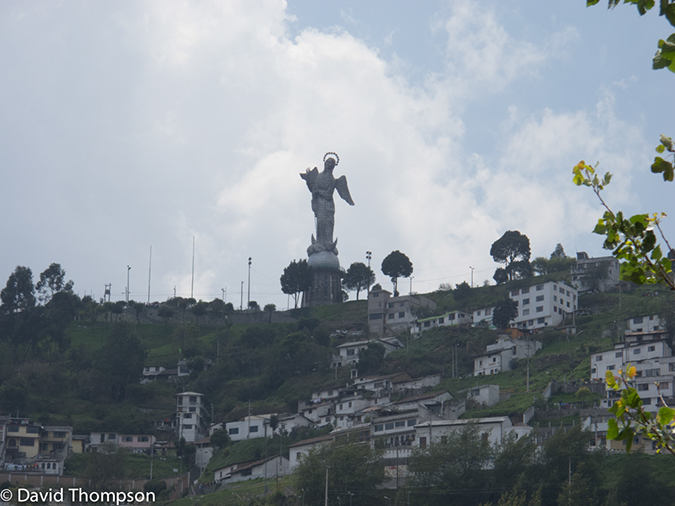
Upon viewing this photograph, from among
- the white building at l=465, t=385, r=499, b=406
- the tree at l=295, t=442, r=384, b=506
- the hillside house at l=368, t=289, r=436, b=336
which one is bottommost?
the tree at l=295, t=442, r=384, b=506

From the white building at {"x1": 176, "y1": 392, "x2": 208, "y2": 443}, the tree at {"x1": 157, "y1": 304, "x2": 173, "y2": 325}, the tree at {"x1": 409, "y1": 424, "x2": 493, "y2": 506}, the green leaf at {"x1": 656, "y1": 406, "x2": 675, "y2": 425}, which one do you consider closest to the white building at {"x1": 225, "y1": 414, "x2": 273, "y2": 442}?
the white building at {"x1": 176, "y1": 392, "x2": 208, "y2": 443}

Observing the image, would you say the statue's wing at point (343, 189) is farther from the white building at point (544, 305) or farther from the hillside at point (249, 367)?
the white building at point (544, 305)

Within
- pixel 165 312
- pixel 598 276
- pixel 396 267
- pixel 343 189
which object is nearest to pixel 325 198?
pixel 343 189

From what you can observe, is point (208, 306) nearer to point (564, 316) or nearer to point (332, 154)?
point (332, 154)

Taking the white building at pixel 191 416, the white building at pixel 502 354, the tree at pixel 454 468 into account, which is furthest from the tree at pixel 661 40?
the white building at pixel 191 416

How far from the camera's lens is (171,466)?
6944cm

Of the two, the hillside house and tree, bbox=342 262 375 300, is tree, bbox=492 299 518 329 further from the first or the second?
tree, bbox=342 262 375 300

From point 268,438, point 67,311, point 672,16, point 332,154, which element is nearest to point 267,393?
point 268,438

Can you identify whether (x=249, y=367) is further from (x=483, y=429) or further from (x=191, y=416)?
(x=483, y=429)

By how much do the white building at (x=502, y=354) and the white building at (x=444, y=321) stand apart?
33.7ft

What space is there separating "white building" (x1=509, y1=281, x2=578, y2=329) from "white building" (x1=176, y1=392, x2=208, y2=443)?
100.0 feet

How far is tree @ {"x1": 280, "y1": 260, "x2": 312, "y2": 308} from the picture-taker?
114 meters

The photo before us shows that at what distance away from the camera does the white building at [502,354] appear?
7794 cm

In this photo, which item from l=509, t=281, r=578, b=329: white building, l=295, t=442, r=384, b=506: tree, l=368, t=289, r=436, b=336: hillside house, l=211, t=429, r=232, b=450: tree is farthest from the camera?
l=368, t=289, r=436, b=336: hillside house
